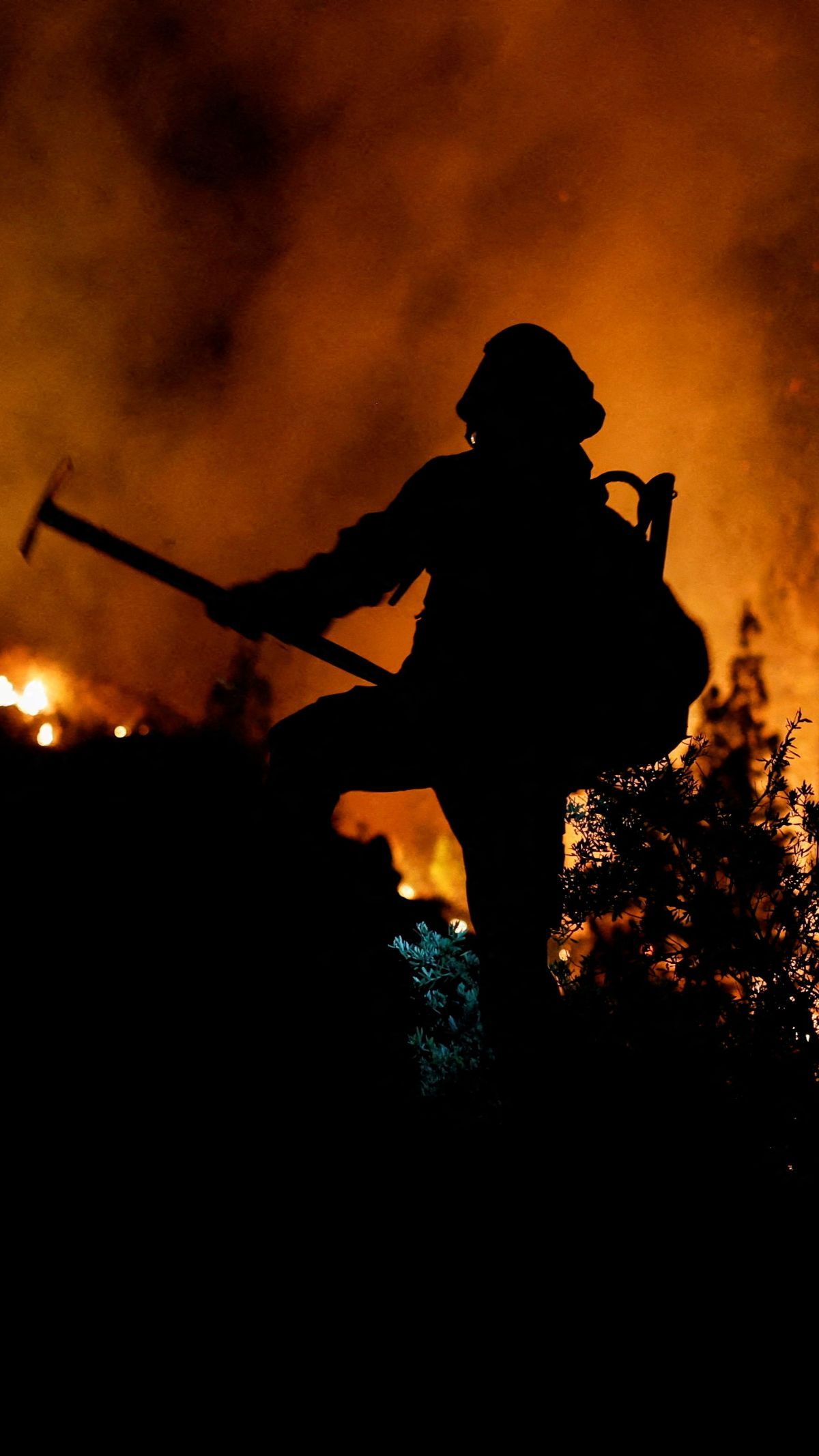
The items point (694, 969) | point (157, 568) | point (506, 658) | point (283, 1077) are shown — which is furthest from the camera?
point (283, 1077)

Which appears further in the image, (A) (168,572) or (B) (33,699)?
(B) (33,699)

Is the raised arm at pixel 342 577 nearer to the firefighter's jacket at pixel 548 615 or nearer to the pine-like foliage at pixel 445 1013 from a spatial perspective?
the firefighter's jacket at pixel 548 615

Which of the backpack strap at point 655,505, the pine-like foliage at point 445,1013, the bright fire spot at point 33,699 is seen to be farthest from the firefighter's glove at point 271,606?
the bright fire spot at point 33,699

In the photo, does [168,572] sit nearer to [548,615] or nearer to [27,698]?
[548,615]

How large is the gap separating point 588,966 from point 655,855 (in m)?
0.80

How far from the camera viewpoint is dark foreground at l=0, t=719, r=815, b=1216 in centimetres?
313

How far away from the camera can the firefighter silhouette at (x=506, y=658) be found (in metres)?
3.19

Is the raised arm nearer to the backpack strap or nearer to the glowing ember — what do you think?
the backpack strap

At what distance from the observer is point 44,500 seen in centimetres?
359

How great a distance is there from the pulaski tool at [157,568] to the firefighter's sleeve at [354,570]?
0.10m

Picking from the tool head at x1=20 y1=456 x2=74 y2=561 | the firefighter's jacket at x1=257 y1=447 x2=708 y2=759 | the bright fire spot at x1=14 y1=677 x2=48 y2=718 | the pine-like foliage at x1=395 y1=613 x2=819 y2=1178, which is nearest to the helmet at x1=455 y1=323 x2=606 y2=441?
the firefighter's jacket at x1=257 y1=447 x2=708 y2=759

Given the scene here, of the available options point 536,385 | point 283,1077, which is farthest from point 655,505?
point 283,1077

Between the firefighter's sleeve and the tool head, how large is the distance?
4.00 feet

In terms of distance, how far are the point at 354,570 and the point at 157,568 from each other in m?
1.01
